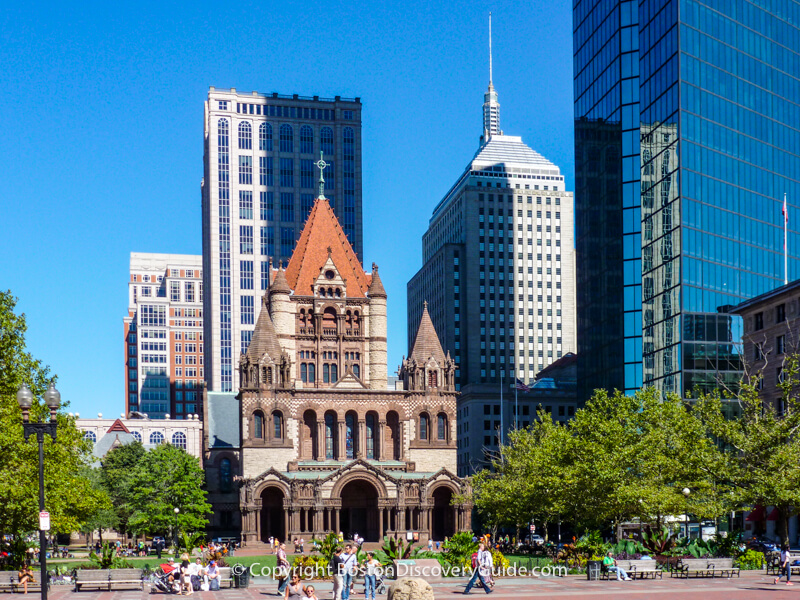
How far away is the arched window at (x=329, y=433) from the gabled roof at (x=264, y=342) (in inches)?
309

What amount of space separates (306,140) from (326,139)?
10.8ft

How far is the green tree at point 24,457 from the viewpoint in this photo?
47156mm

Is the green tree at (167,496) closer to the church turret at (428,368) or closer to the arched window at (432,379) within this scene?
the church turret at (428,368)

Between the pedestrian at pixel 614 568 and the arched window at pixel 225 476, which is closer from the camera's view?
the pedestrian at pixel 614 568

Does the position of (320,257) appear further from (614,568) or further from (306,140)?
(614,568)

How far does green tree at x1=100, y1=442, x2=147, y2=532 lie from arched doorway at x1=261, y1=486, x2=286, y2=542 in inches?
473

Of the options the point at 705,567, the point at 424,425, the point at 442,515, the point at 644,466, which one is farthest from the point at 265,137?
the point at 705,567

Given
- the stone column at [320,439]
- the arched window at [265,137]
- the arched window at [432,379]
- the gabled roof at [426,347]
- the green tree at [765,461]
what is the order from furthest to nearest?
the arched window at [265,137] < the gabled roof at [426,347] < the arched window at [432,379] < the stone column at [320,439] < the green tree at [765,461]

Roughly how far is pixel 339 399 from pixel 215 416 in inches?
936

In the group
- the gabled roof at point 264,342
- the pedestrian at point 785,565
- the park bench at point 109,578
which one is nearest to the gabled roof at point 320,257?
the gabled roof at point 264,342

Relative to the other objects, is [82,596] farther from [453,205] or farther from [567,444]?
[453,205]

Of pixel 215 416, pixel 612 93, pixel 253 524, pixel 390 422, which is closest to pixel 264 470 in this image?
pixel 253 524

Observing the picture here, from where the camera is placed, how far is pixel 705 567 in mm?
45094

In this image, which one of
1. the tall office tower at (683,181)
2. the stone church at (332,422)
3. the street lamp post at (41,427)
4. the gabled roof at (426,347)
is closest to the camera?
the street lamp post at (41,427)
